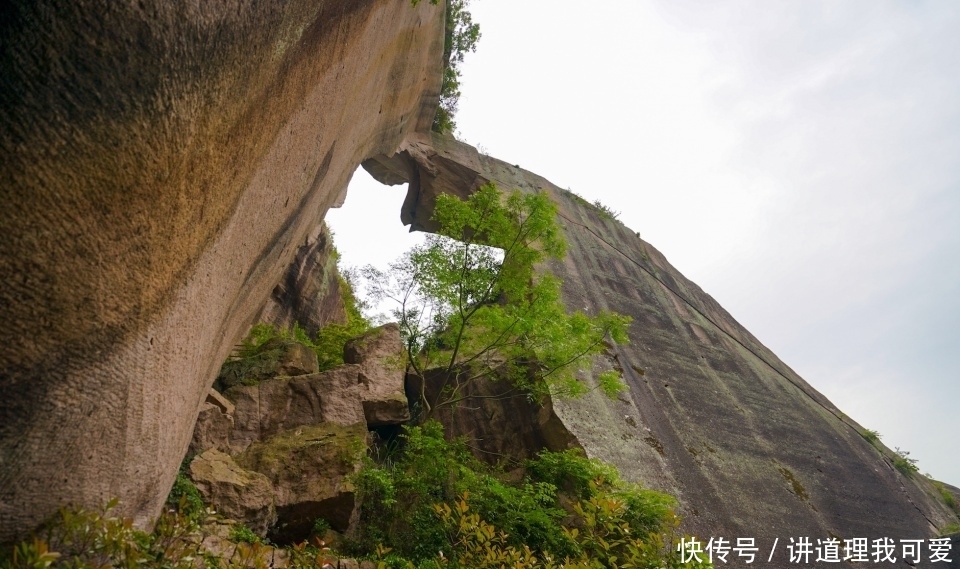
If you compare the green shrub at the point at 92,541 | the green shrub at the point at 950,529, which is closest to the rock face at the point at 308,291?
the green shrub at the point at 92,541

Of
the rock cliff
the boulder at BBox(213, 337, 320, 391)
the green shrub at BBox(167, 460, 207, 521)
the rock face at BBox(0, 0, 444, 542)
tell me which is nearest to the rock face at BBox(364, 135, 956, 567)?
the rock cliff

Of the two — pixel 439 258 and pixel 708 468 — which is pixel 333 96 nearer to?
pixel 439 258

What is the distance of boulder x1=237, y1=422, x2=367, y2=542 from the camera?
Answer: 278 inches

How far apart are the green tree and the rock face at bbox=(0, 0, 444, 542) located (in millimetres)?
4810

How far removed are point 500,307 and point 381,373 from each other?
8.27 feet

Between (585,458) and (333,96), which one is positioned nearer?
(333,96)

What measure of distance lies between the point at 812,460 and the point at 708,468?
3.74 metres

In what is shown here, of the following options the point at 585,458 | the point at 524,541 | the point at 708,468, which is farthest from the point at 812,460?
the point at 524,541

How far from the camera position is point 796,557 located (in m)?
8.93

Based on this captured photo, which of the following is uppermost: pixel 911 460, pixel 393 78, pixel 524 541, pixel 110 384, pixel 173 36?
pixel 393 78

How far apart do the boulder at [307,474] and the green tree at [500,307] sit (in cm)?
188

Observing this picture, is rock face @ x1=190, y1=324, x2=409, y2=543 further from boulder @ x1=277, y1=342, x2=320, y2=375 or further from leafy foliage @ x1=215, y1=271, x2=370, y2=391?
leafy foliage @ x1=215, y1=271, x2=370, y2=391

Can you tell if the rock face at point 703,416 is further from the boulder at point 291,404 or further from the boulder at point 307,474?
the boulder at point 307,474

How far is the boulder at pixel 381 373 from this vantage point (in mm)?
9703
